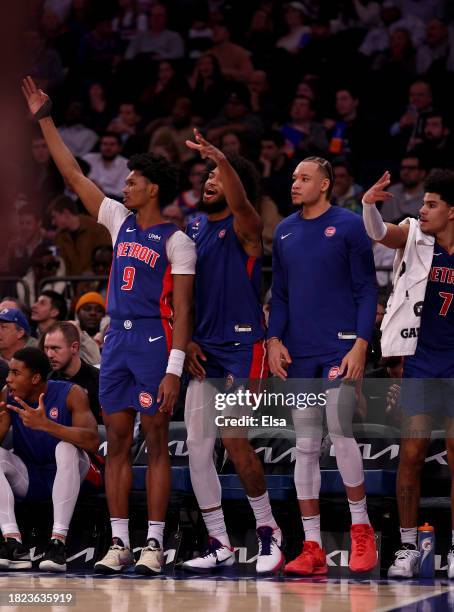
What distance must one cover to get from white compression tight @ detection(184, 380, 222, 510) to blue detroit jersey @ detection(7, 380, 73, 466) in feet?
2.55

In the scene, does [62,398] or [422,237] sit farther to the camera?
[62,398]

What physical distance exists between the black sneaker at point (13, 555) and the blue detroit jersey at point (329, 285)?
1590 millimetres

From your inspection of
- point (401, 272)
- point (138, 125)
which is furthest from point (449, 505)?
point (138, 125)

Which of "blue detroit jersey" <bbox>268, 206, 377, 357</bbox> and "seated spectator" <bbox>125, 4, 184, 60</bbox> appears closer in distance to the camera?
"blue detroit jersey" <bbox>268, 206, 377, 357</bbox>

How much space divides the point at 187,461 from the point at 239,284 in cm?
109

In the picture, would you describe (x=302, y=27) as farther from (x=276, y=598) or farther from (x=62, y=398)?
(x=276, y=598)

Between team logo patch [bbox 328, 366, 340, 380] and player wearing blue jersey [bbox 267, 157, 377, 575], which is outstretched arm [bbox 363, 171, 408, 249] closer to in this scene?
player wearing blue jersey [bbox 267, 157, 377, 575]

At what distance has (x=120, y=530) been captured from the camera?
229 inches

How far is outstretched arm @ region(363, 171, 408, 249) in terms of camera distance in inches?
220

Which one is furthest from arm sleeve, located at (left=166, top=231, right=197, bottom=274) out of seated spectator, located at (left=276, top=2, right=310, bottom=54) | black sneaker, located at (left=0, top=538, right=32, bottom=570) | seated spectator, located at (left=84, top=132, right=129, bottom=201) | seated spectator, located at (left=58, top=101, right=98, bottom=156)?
seated spectator, located at (left=276, top=2, right=310, bottom=54)

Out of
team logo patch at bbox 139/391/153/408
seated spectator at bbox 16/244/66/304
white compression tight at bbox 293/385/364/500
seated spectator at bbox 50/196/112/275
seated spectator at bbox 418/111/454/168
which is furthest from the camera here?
seated spectator at bbox 418/111/454/168

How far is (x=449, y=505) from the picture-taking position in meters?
5.95

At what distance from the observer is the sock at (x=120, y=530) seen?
5809 millimetres

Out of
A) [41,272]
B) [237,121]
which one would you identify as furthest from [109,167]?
[41,272]
